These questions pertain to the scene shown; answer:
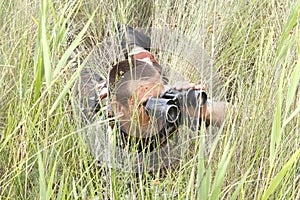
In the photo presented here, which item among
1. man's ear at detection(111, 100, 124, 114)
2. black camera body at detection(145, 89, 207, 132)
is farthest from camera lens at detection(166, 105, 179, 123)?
man's ear at detection(111, 100, 124, 114)

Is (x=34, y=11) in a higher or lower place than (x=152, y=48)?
higher

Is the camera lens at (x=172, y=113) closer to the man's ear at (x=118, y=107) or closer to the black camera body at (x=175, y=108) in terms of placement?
the black camera body at (x=175, y=108)

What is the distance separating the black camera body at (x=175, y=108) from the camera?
3.10ft

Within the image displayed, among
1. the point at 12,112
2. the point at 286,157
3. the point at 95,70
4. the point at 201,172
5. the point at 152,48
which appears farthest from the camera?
the point at 152,48

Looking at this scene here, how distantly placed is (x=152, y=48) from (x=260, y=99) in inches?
22.0

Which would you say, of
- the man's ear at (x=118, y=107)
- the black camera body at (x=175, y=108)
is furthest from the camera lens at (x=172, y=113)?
the man's ear at (x=118, y=107)

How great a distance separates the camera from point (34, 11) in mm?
1515

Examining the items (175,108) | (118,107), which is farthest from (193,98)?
(118,107)

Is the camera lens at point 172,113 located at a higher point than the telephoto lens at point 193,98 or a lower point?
lower

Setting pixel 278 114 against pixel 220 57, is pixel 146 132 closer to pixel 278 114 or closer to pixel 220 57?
pixel 278 114

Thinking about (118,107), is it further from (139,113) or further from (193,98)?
(193,98)

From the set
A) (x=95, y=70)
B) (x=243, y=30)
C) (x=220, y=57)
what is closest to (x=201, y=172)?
(x=95, y=70)

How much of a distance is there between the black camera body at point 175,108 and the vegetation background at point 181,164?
74 mm

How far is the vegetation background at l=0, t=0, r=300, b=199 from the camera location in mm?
721
